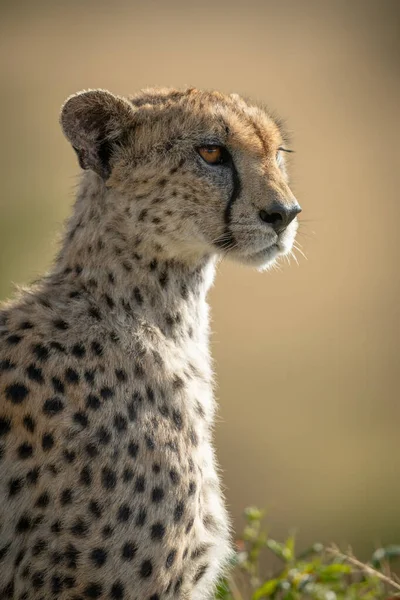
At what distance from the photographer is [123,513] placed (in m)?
2.64

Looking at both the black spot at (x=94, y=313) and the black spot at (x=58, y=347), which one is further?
the black spot at (x=94, y=313)

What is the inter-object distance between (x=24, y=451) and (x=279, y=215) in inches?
31.6

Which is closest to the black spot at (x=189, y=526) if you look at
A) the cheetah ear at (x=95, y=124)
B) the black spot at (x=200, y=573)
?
the black spot at (x=200, y=573)

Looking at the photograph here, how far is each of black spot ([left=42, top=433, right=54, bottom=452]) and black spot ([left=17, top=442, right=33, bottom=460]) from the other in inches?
1.2

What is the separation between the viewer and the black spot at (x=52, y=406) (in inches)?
104

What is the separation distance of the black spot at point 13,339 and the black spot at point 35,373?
7cm

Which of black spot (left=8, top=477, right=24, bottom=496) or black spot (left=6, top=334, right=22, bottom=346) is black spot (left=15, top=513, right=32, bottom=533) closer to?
black spot (left=8, top=477, right=24, bottom=496)

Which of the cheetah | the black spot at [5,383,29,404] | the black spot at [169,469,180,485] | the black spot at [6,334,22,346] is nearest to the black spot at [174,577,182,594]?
the cheetah

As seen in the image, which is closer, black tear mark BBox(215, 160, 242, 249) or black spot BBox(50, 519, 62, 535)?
black spot BBox(50, 519, 62, 535)

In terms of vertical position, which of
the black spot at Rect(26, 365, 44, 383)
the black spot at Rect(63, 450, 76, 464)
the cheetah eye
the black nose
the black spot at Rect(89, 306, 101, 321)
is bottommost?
the black spot at Rect(63, 450, 76, 464)

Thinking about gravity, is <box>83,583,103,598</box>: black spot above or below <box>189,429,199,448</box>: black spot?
below

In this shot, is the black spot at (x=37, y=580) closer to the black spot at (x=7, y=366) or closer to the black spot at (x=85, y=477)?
the black spot at (x=85, y=477)

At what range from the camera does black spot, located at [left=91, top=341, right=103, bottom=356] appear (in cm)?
277

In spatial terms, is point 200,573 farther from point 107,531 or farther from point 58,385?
point 58,385
